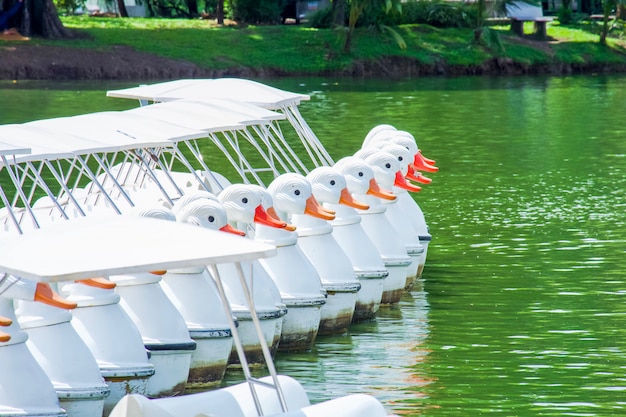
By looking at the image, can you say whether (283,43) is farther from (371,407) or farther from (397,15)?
(371,407)

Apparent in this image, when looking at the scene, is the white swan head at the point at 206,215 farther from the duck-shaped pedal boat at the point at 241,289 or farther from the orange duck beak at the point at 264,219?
the orange duck beak at the point at 264,219

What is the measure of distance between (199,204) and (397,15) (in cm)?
5136

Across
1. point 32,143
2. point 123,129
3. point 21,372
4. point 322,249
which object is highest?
point 32,143

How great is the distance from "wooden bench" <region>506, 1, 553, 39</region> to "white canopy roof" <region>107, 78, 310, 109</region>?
45595 mm

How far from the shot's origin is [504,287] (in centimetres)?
1648

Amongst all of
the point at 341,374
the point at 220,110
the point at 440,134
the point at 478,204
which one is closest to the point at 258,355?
the point at 341,374

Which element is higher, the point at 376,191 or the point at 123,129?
the point at 123,129

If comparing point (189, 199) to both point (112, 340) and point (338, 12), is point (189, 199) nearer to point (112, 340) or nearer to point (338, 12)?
point (112, 340)

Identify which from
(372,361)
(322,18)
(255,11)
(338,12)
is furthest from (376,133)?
(255,11)

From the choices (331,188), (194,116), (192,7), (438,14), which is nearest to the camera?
(331,188)

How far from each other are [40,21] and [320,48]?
39.5ft

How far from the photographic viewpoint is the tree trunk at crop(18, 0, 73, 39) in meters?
54.2

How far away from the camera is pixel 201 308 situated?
37.7 feet

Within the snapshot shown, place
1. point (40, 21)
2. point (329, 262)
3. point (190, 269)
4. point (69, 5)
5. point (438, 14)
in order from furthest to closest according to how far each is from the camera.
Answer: point (69, 5)
point (438, 14)
point (40, 21)
point (329, 262)
point (190, 269)
